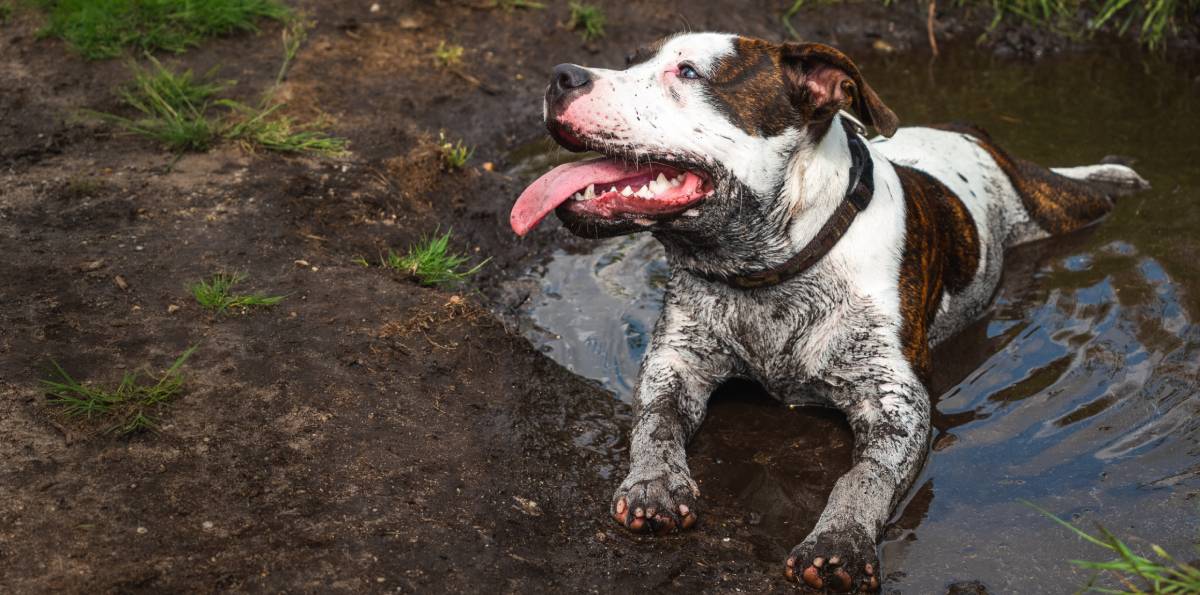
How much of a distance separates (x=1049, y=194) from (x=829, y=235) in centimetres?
273

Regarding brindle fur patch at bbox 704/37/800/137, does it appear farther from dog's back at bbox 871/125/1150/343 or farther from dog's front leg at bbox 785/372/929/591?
dog's front leg at bbox 785/372/929/591

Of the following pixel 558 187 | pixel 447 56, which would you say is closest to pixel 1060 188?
pixel 558 187

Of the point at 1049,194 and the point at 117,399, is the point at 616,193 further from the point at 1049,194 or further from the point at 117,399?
the point at 1049,194

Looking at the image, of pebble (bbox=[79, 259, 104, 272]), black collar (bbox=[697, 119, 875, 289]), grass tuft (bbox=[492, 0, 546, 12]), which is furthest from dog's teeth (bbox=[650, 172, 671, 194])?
grass tuft (bbox=[492, 0, 546, 12])

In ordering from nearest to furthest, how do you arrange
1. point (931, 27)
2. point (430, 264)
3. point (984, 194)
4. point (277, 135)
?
point (430, 264) < point (984, 194) < point (277, 135) < point (931, 27)

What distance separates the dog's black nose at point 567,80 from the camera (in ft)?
13.6

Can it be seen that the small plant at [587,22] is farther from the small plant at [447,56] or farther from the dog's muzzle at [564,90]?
the dog's muzzle at [564,90]

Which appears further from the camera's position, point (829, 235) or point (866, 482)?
point (829, 235)

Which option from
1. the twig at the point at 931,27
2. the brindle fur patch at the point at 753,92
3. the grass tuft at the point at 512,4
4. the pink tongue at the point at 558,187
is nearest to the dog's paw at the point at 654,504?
the pink tongue at the point at 558,187

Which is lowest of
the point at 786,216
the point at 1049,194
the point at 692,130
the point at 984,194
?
the point at 1049,194

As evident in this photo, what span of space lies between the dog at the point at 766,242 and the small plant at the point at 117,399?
145cm

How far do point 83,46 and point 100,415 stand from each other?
4.02 metres

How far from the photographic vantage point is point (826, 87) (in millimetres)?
4355

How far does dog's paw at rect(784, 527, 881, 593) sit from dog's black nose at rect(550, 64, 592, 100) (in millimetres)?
1791
